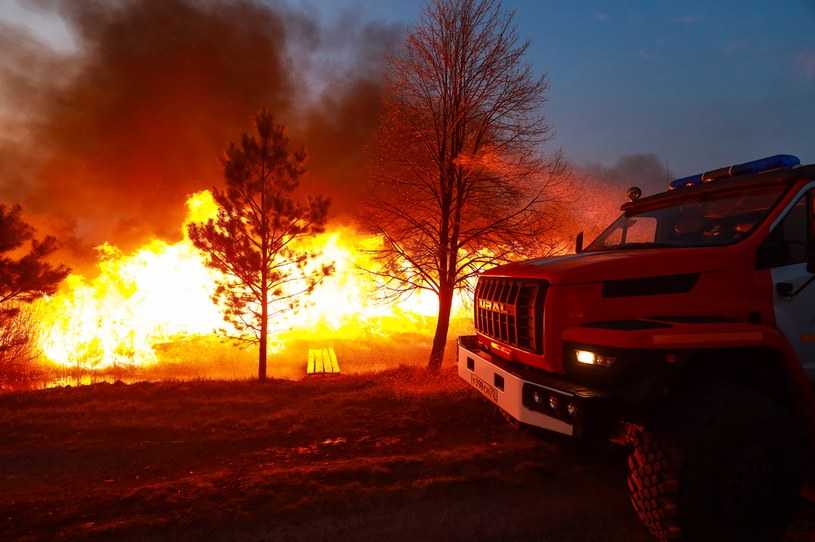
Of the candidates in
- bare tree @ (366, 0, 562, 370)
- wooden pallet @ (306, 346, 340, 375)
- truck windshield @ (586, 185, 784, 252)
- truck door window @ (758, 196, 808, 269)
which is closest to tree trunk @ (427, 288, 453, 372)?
bare tree @ (366, 0, 562, 370)

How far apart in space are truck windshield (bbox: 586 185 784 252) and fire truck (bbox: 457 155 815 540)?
22 millimetres

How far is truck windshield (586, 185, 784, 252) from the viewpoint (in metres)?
4.05

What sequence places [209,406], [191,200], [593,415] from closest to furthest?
[593,415], [209,406], [191,200]

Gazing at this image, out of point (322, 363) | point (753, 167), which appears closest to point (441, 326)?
point (753, 167)

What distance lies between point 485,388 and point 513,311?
0.84 meters

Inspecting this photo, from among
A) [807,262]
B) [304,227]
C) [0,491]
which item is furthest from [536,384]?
[304,227]

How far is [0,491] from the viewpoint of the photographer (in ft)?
16.5

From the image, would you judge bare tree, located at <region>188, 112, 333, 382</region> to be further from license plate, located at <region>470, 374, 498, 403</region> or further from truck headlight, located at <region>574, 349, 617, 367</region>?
truck headlight, located at <region>574, 349, 617, 367</region>

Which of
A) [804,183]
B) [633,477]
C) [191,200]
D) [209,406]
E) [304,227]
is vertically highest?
[191,200]

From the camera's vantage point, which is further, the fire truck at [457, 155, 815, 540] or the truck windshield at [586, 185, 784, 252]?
the truck windshield at [586, 185, 784, 252]

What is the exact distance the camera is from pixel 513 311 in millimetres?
4414

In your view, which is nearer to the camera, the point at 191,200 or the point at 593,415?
the point at 593,415

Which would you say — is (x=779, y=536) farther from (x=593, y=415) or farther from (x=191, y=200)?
(x=191, y=200)

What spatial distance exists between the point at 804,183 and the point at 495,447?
3.93 meters
